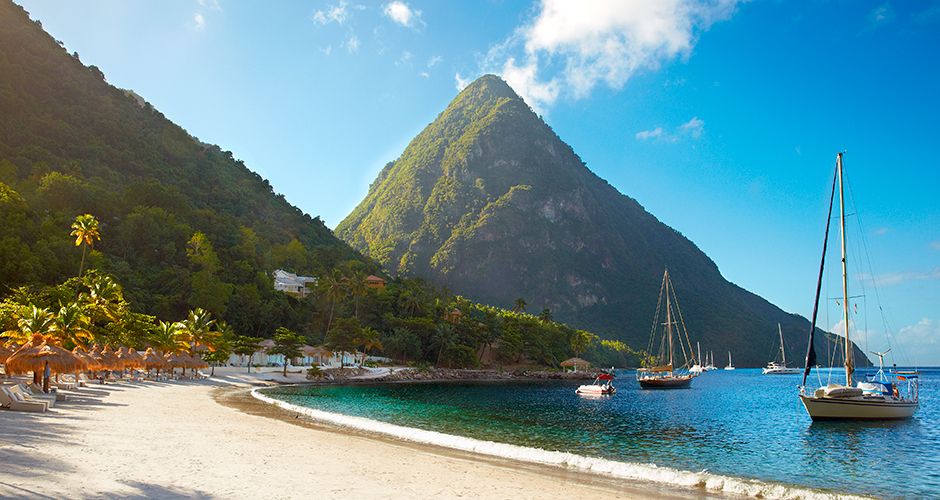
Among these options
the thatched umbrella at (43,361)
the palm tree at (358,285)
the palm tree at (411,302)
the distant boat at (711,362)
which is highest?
the palm tree at (358,285)

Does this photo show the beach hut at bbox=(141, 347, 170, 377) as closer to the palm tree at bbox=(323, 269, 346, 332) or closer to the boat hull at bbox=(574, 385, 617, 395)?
the palm tree at bbox=(323, 269, 346, 332)

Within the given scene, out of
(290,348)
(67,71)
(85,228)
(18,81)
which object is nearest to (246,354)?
(290,348)

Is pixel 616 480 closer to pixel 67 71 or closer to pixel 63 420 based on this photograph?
pixel 63 420

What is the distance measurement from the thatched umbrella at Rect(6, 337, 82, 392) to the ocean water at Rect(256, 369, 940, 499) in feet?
34.9

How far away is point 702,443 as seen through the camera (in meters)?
20.5

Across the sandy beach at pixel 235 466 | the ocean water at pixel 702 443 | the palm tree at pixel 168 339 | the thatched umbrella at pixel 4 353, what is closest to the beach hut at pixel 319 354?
the palm tree at pixel 168 339

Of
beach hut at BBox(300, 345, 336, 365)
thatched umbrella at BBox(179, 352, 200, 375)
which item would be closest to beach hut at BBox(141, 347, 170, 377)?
thatched umbrella at BBox(179, 352, 200, 375)

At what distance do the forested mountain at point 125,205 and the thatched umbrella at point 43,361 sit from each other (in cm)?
3336

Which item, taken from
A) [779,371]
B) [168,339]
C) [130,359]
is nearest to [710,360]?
[779,371]

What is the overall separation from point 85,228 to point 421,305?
194ft

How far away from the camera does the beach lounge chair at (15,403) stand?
16.9 m

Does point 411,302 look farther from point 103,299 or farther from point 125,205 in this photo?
point 103,299

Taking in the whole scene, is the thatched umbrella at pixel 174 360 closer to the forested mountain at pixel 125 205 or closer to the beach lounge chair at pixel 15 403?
the forested mountain at pixel 125 205

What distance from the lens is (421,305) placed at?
95750 mm
